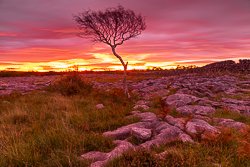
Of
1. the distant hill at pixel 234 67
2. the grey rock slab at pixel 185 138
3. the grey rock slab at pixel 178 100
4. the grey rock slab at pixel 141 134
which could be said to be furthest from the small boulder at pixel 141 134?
the distant hill at pixel 234 67

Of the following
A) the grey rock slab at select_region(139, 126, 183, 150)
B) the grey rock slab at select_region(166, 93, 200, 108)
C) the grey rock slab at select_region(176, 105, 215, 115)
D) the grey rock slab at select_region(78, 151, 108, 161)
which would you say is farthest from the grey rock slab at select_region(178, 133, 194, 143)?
the grey rock slab at select_region(166, 93, 200, 108)

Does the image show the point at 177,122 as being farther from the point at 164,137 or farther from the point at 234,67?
the point at 234,67

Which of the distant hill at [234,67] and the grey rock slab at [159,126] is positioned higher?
the distant hill at [234,67]

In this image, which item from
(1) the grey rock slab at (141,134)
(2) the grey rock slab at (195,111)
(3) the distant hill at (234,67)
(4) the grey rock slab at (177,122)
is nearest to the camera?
(1) the grey rock slab at (141,134)

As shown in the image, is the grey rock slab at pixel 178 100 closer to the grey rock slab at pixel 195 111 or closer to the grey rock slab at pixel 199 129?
the grey rock slab at pixel 195 111

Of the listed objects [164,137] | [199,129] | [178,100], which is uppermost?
[178,100]

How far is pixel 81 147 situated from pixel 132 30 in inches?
279

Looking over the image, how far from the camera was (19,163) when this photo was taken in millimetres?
3092

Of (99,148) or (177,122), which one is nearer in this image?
(99,148)

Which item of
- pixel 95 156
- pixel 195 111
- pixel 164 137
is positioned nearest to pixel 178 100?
pixel 195 111

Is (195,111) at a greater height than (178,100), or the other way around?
(178,100)

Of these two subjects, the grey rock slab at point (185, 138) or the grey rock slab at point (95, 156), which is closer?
the grey rock slab at point (95, 156)

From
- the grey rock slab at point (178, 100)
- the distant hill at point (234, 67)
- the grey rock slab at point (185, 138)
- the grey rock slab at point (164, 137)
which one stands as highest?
the distant hill at point (234, 67)

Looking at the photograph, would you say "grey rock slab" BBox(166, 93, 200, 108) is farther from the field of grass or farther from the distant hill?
the distant hill
